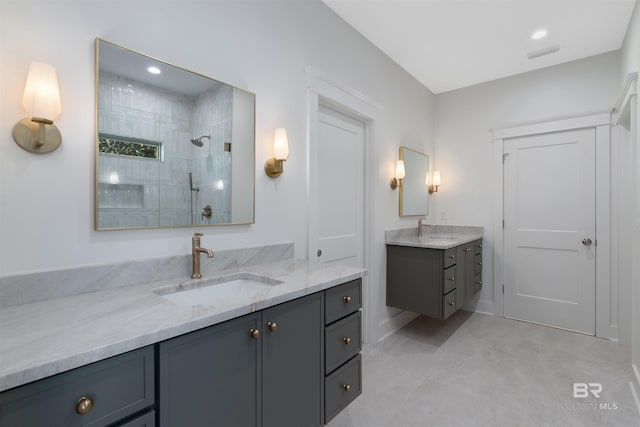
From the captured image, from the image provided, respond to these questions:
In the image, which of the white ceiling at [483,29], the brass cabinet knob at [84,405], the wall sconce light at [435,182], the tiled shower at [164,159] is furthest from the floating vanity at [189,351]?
the wall sconce light at [435,182]

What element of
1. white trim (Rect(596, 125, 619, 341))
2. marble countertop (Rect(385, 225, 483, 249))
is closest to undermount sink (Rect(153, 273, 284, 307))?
marble countertop (Rect(385, 225, 483, 249))

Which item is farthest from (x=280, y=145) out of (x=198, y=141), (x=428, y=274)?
(x=428, y=274)

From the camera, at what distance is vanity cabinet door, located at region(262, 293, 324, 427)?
45.9 inches

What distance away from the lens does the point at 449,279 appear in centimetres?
281

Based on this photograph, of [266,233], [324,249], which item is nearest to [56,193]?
[266,233]

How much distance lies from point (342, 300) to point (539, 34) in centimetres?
289

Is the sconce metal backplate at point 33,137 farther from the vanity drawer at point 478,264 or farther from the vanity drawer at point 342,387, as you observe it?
the vanity drawer at point 478,264

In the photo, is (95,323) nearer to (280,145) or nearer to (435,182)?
(280,145)

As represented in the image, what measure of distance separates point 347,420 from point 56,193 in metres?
1.84

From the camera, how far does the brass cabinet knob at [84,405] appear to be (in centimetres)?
72

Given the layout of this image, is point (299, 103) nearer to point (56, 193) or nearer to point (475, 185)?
point (56, 193)

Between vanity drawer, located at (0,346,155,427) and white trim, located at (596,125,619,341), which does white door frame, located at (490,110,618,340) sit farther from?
vanity drawer, located at (0,346,155,427)

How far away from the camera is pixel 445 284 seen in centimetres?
274

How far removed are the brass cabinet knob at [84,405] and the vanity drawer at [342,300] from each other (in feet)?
2.93
